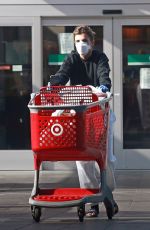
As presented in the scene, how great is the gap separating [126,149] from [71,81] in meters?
4.15

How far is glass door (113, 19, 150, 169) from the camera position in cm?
1270

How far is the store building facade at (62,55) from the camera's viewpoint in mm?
12688

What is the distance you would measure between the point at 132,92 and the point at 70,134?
17.2 ft

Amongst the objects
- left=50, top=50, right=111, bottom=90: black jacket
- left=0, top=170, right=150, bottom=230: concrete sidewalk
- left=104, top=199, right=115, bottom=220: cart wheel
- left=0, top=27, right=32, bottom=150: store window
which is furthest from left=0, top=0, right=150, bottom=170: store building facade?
left=104, top=199, right=115, bottom=220: cart wheel

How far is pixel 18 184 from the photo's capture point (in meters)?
11.4

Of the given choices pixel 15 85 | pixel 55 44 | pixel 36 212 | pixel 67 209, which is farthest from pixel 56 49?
pixel 36 212

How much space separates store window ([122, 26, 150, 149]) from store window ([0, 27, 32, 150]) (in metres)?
1.59

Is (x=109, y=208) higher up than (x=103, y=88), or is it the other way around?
(x=103, y=88)

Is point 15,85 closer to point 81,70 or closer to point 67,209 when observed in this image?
point 67,209

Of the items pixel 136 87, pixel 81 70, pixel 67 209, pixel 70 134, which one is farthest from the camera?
pixel 136 87

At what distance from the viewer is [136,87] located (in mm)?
12859

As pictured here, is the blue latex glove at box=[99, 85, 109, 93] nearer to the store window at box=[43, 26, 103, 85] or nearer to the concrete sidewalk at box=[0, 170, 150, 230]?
the concrete sidewalk at box=[0, 170, 150, 230]

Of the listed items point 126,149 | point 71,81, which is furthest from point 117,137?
point 71,81

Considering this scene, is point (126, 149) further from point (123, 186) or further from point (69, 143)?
point (69, 143)
